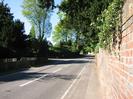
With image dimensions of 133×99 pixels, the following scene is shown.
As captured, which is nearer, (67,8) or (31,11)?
(67,8)

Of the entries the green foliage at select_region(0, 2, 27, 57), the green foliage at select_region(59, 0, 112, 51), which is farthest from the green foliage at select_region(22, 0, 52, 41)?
the green foliage at select_region(59, 0, 112, 51)

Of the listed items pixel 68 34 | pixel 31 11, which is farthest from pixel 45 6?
pixel 68 34

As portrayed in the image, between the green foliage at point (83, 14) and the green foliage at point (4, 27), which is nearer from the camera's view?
the green foliage at point (83, 14)

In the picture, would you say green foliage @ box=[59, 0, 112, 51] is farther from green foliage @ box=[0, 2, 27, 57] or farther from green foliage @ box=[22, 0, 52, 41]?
green foliage @ box=[22, 0, 52, 41]

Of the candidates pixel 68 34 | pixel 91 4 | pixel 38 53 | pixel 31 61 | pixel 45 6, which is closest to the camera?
pixel 91 4

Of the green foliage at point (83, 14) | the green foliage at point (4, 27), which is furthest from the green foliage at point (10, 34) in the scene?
the green foliage at point (83, 14)

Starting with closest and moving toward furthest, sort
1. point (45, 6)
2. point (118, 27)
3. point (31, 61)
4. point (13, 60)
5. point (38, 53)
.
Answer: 1. point (118, 27)
2. point (45, 6)
3. point (13, 60)
4. point (31, 61)
5. point (38, 53)

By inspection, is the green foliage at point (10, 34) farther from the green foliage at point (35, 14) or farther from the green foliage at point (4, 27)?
the green foliage at point (35, 14)

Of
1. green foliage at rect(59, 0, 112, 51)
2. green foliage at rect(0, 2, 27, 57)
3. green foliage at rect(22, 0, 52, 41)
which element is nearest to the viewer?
green foliage at rect(59, 0, 112, 51)

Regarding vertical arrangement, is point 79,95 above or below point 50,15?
below

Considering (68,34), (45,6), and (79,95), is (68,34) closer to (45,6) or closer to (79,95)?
(45,6)

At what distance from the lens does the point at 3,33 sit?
2089 inches

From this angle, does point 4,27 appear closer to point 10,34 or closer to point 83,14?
point 10,34

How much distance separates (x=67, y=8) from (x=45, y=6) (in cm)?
337
